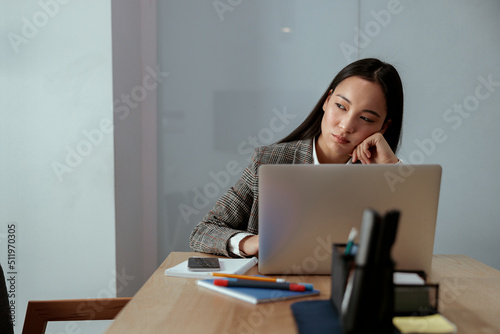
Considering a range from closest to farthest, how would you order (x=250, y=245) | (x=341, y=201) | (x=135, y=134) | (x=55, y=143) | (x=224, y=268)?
1. (x=341, y=201)
2. (x=224, y=268)
3. (x=250, y=245)
4. (x=55, y=143)
5. (x=135, y=134)

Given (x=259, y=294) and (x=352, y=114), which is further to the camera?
(x=352, y=114)

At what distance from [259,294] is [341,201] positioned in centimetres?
26

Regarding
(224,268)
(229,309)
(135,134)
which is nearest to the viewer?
(229,309)

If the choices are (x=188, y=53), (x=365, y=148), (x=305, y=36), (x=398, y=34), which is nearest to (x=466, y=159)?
(x=398, y=34)

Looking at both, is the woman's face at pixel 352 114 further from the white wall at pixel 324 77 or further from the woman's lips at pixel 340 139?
the white wall at pixel 324 77

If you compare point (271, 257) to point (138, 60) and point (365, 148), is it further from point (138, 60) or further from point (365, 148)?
point (138, 60)

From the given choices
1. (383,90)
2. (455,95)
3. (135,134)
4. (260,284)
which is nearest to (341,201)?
(260,284)

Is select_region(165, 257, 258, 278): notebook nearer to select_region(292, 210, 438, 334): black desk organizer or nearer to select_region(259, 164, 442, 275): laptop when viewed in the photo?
select_region(259, 164, 442, 275): laptop

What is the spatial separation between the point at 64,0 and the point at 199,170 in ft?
3.58

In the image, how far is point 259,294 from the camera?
0.90 m

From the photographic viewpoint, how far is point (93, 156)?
6.98 ft

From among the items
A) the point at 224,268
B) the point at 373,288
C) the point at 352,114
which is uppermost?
the point at 352,114

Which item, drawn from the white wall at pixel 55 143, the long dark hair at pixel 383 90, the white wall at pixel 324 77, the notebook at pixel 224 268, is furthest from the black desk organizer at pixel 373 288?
the white wall at pixel 324 77

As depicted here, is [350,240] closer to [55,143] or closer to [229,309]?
[229,309]
